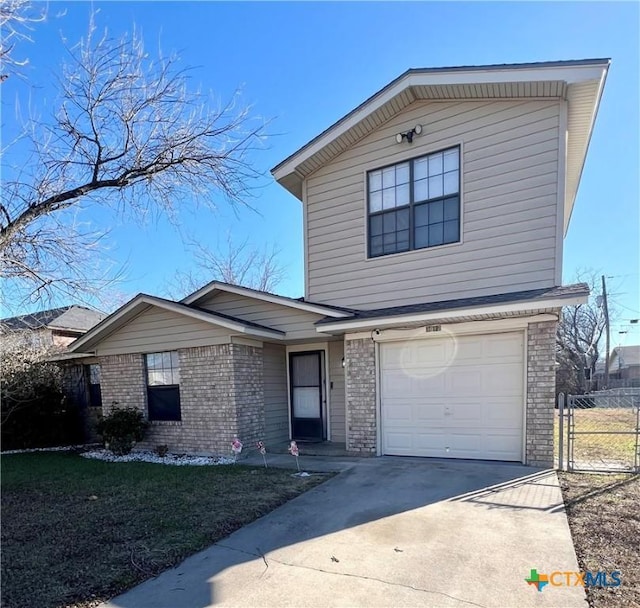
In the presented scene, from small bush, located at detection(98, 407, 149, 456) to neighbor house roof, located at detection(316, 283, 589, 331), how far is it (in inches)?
197

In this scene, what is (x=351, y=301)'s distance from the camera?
845 centimetres

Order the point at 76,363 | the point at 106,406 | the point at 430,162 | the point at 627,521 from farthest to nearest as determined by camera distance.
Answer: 1. the point at 76,363
2. the point at 106,406
3. the point at 430,162
4. the point at 627,521

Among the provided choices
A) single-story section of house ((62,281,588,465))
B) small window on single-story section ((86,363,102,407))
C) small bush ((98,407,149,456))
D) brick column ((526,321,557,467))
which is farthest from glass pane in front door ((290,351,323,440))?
small window on single-story section ((86,363,102,407))

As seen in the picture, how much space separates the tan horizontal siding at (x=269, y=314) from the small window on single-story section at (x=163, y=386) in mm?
1580

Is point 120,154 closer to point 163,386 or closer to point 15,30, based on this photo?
point 15,30

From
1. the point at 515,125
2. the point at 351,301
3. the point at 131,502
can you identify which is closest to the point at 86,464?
the point at 131,502

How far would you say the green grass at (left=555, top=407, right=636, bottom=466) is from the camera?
729cm

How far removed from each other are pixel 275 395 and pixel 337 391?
153 cm

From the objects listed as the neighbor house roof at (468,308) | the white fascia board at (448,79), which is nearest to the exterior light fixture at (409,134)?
the white fascia board at (448,79)

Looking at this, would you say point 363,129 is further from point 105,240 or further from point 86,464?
point 86,464

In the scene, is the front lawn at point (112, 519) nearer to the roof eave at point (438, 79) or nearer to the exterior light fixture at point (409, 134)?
the roof eave at point (438, 79)

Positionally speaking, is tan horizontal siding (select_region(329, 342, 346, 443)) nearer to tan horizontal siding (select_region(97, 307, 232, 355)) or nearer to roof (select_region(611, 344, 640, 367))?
tan horizontal siding (select_region(97, 307, 232, 355))

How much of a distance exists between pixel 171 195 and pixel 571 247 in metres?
23.1

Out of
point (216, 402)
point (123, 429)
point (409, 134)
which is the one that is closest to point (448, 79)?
point (409, 134)
